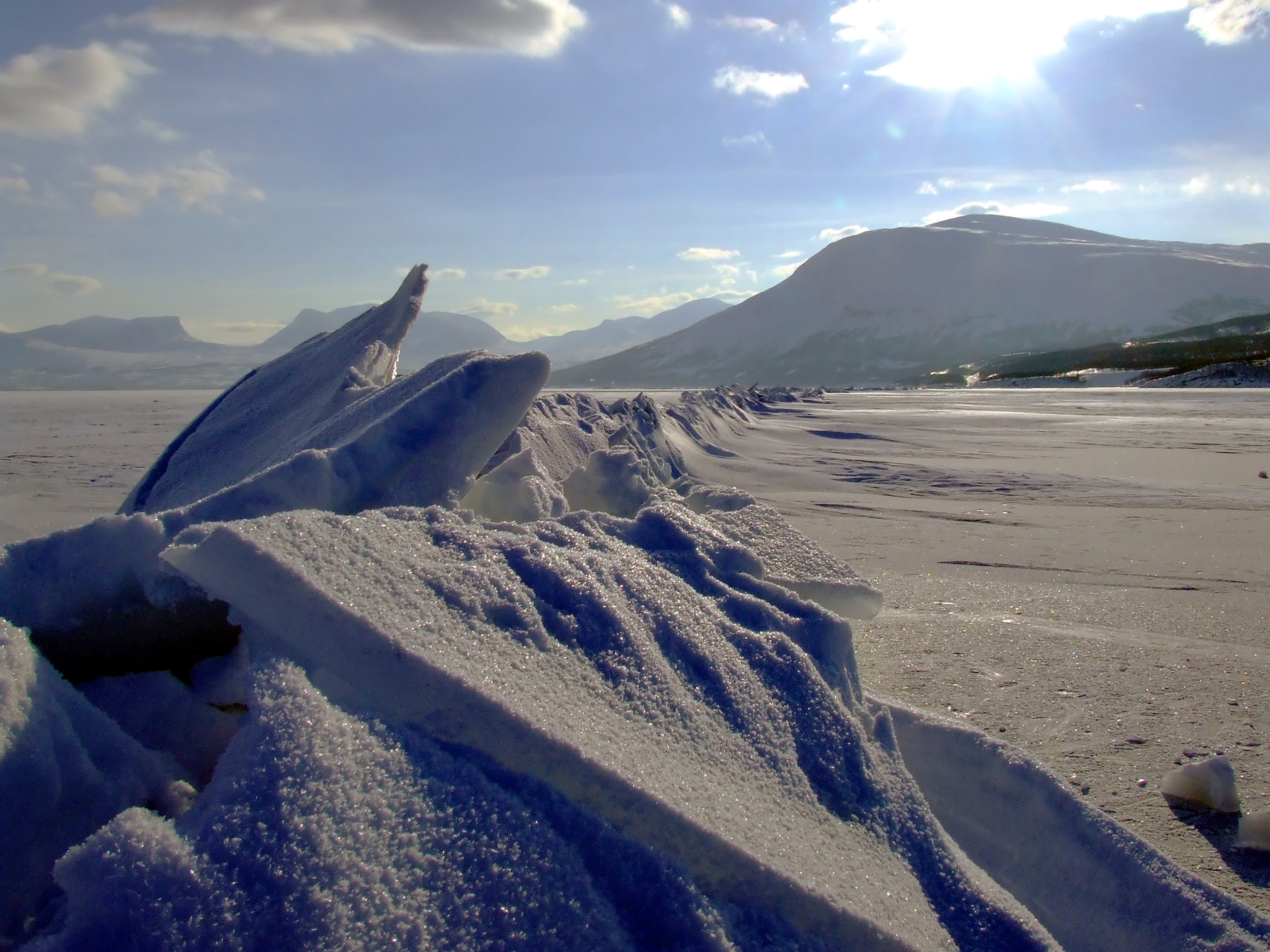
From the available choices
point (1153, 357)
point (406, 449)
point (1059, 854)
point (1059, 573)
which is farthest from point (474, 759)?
point (1153, 357)

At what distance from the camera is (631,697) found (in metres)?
1.09

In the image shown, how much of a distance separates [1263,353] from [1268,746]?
30.8 m

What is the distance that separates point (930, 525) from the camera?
12.8 ft

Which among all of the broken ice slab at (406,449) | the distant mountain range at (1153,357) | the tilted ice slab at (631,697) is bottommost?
the tilted ice slab at (631,697)

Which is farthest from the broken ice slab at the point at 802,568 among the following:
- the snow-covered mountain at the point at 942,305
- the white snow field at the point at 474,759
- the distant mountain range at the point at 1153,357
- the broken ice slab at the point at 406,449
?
the snow-covered mountain at the point at 942,305

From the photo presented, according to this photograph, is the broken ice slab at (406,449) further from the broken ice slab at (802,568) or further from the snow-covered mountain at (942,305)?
the snow-covered mountain at (942,305)

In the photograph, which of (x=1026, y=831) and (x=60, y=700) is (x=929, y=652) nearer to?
(x=1026, y=831)

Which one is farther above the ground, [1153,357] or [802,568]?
[1153,357]

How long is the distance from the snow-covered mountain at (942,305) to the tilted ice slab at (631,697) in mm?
53421

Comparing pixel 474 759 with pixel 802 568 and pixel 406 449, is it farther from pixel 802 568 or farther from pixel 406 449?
pixel 802 568

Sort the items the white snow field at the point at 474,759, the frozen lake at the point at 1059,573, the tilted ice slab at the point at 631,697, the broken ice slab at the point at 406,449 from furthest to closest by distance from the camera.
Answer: the frozen lake at the point at 1059,573
the broken ice slab at the point at 406,449
the tilted ice slab at the point at 631,697
the white snow field at the point at 474,759

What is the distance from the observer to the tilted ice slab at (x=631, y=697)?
904mm

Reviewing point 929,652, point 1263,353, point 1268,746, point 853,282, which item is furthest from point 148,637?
point 853,282

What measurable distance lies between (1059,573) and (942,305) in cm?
7500
